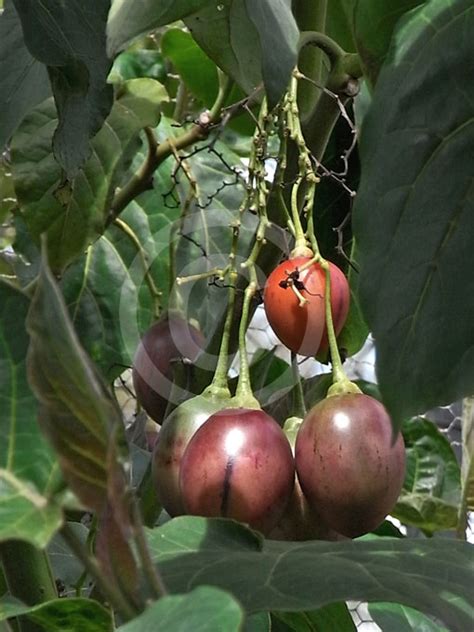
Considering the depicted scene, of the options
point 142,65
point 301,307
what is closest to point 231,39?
point 301,307

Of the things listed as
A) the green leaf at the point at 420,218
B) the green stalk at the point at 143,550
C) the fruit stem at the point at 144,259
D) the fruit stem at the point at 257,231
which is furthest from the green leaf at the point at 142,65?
the green stalk at the point at 143,550

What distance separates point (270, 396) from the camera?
2.15 feet

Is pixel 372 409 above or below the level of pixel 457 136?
below

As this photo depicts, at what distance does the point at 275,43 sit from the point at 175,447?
7.7 inches

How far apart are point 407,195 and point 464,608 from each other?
18 centimetres

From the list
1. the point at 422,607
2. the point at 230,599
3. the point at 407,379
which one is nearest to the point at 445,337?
the point at 407,379

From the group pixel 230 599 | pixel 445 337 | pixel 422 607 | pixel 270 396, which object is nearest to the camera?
pixel 230 599

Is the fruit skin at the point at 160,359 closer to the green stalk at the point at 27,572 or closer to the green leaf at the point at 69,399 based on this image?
the green stalk at the point at 27,572

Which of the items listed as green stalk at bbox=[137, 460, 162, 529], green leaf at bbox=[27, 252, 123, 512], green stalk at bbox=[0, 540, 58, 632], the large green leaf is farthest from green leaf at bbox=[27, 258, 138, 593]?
the large green leaf

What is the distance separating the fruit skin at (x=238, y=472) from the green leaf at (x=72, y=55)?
148mm

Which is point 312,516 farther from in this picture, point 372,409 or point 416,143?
point 416,143

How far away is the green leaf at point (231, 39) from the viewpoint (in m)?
0.56

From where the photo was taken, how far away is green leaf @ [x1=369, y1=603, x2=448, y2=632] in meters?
0.66

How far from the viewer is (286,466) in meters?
0.48
